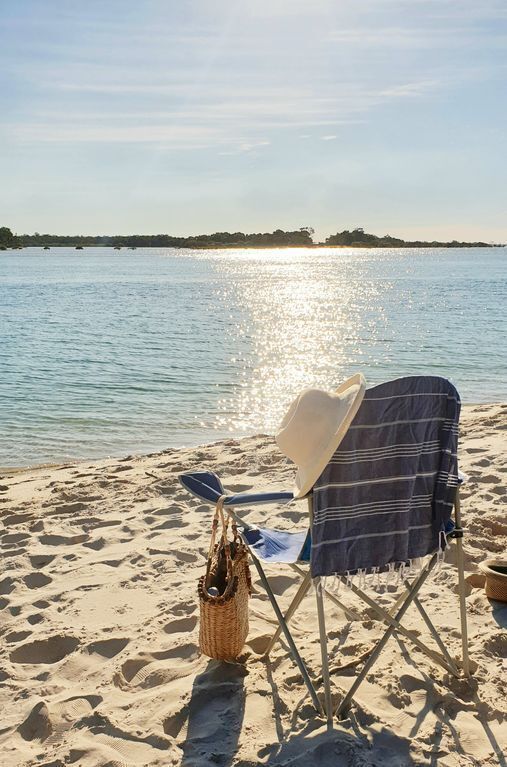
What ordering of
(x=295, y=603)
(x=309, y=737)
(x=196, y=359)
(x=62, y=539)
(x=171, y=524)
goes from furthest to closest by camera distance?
(x=196, y=359) < (x=171, y=524) < (x=62, y=539) < (x=295, y=603) < (x=309, y=737)

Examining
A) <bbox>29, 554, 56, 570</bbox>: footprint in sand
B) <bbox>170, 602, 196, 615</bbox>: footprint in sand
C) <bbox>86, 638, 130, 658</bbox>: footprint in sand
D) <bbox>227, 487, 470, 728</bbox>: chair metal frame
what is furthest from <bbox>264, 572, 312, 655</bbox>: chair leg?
<bbox>29, 554, 56, 570</bbox>: footprint in sand

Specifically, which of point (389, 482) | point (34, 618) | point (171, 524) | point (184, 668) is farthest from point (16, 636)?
point (389, 482)

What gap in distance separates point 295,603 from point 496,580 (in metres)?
1.10

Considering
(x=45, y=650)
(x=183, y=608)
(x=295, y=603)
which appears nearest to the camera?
(x=295, y=603)

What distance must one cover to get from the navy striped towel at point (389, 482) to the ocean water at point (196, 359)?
573cm

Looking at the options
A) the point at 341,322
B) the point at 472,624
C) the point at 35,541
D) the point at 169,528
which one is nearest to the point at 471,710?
the point at 472,624

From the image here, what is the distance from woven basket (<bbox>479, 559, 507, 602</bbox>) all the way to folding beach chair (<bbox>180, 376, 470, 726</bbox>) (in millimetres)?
728

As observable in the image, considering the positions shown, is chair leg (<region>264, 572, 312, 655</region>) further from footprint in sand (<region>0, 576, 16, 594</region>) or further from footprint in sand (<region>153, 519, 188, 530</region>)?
footprint in sand (<region>153, 519, 188, 530</region>)

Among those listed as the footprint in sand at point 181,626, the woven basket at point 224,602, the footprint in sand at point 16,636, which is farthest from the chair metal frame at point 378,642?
the footprint in sand at point 16,636

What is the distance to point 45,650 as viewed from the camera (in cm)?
317

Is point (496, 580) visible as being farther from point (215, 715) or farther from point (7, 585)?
point (7, 585)

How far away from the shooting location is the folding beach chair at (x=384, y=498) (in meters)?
2.48

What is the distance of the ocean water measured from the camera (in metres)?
9.30

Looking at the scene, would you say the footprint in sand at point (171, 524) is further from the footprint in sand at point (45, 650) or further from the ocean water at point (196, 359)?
the ocean water at point (196, 359)
